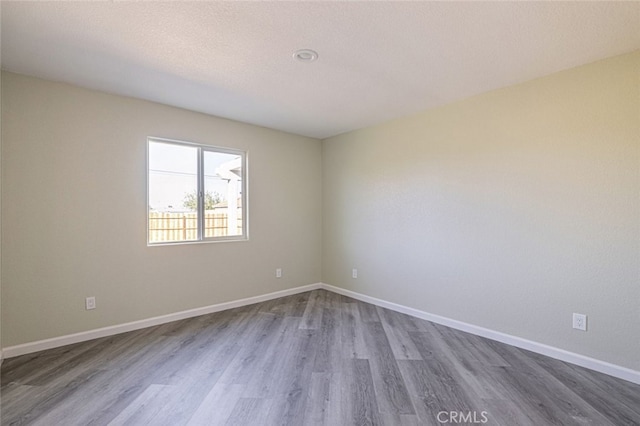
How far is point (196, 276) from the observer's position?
3432 mm

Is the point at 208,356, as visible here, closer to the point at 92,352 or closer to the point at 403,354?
the point at 92,352

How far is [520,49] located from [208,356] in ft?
11.4

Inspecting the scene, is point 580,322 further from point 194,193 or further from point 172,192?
point 172,192

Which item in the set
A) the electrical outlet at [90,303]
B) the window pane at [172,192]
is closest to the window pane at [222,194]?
the window pane at [172,192]

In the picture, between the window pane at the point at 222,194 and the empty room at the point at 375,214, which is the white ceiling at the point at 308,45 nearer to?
the empty room at the point at 375,214

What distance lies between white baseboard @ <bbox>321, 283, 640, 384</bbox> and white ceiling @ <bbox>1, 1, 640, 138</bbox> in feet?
7.85

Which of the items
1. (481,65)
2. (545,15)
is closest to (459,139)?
(481,65)

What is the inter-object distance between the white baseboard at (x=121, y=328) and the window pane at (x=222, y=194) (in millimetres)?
917

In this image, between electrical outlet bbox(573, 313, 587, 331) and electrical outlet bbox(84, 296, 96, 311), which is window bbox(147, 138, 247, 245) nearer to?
electrical outlet bbox(84, 296, 96, 311)

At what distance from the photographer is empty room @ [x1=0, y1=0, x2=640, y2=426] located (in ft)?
5.90

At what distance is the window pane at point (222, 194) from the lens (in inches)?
142

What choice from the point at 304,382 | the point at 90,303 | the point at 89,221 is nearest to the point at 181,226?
the point at 89,221

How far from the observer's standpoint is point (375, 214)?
12.8 feet

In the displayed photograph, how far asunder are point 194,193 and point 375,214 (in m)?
2.38
